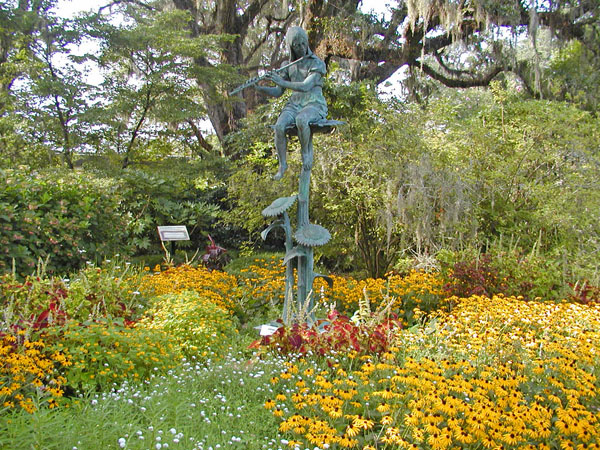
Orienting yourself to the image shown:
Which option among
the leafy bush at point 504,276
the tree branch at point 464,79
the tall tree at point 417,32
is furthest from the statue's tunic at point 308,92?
the tree branch at point 464,79

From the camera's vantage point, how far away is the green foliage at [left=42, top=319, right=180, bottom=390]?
A: 301 cm

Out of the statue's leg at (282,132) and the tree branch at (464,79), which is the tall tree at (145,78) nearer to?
the statue's leg at (282,132)

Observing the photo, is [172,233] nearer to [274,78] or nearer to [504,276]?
[274,78]

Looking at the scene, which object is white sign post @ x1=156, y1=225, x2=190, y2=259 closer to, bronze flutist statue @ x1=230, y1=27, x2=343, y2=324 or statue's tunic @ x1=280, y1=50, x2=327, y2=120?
bronze flutist statue @ x1=230, y1=27, x2=343, y2=324

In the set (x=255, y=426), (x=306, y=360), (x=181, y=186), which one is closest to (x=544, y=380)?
(x=306, y=360)

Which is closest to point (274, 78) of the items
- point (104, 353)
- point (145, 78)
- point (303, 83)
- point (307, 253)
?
point (303, 83)

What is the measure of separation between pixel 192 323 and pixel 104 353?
3.46ft

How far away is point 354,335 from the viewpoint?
372 cm

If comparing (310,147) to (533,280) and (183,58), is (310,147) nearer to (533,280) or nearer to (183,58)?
(533,280)

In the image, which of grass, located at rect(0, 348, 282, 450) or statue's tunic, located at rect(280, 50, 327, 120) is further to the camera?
statue's tunic, located at rect(280, 50, 327, 120)

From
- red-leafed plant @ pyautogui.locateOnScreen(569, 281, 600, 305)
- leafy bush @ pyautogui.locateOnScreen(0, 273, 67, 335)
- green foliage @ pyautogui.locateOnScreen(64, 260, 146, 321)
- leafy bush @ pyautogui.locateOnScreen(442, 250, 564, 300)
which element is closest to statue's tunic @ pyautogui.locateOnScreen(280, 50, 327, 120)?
green foliage @ pyautogui.locateOnScreen(64, 260, 146, 321)

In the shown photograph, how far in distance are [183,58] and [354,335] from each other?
29.8 ft

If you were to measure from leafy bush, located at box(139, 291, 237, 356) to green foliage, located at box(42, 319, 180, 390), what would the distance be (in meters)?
0.45

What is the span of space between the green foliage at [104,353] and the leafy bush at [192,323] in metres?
0.45
